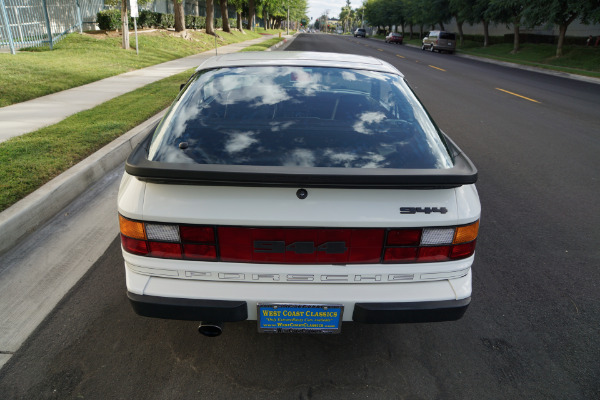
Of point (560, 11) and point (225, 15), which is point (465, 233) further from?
point (225, 15)

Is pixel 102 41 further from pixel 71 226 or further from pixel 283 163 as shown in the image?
pixel 283 163

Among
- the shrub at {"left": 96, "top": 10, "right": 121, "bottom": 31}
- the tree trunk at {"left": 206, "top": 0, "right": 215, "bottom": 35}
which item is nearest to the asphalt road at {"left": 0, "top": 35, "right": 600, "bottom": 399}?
the shrub at {"left": 96, "top": 10, "right": 121, "bottom": 31}

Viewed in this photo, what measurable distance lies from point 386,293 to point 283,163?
2.79 ft

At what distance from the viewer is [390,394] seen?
2242 millimetres

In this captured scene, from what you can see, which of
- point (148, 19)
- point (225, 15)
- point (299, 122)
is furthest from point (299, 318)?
point (225, 15)

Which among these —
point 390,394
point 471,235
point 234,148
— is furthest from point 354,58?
point 390,394

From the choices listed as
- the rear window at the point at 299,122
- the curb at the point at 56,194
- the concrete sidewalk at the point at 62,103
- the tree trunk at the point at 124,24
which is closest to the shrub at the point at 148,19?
the tree trunk at the point at 124,24

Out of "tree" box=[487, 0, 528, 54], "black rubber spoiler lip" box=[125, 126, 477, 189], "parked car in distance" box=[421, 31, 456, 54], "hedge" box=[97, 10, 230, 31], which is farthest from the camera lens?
"parked car in distance" box=[421, 31, 456, 54]

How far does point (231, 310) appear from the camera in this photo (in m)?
2.08

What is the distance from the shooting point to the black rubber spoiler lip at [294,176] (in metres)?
1.92

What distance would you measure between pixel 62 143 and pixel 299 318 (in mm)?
4879

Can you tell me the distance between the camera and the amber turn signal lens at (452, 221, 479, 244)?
2.13m

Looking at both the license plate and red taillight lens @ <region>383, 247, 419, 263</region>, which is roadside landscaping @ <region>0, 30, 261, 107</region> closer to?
the license plate

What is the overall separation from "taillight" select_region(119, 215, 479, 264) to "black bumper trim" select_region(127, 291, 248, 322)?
213 mm
